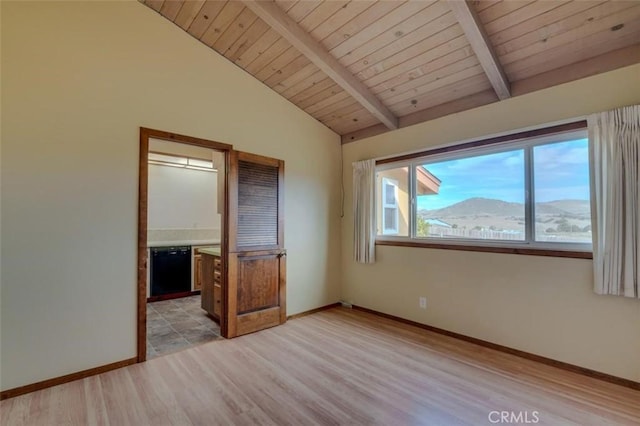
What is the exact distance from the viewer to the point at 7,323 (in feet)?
7.25

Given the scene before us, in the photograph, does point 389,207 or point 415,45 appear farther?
point 389,207

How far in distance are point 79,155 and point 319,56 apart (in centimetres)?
236

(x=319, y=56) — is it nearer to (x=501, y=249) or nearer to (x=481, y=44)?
(x=481, y=44)

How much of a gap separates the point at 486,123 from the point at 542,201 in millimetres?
956

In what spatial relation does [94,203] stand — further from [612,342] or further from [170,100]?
[612,342]

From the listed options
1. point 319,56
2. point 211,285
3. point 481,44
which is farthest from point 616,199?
point 211,285

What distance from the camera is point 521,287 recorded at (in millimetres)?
2863

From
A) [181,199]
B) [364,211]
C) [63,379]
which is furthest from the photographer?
[181,199]

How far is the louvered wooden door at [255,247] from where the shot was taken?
340 cm

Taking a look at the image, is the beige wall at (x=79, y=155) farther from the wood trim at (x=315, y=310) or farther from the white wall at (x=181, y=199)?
the white wall at (x=181, y=199)

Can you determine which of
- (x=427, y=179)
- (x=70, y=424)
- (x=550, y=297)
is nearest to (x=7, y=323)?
(x=70, y=424)

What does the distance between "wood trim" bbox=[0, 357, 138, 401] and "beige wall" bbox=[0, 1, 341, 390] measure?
0.04 m

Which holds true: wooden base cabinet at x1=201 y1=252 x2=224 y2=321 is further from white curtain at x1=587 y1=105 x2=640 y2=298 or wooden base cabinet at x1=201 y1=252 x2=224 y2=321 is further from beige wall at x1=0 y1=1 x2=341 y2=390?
white curtain at x1=587 y1=105 x2=640 y2=298

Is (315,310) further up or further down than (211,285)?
further down
